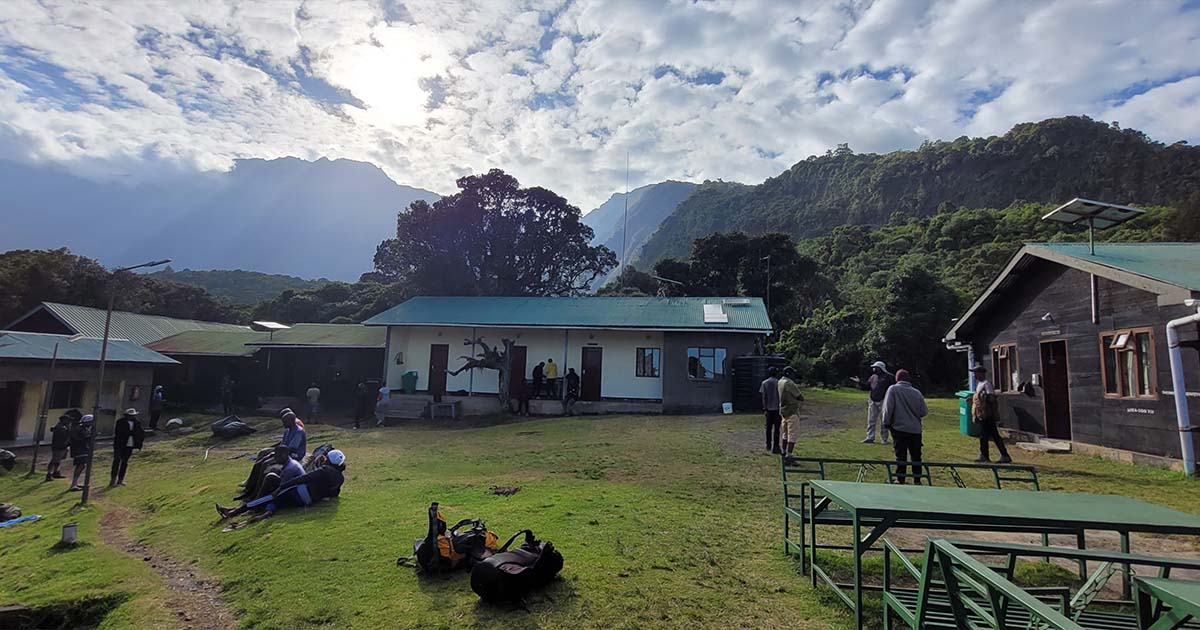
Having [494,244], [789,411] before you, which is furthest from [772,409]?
[494,244]

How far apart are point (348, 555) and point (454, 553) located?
4.96ft

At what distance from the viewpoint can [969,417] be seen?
1345cm

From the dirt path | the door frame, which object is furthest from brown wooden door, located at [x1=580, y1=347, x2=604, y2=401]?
the dirt path

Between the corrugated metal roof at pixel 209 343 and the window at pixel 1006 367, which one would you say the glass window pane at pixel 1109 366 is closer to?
the window at pixel 1006 367

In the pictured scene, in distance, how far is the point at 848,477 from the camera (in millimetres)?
8992

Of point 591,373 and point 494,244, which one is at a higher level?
point 494,244

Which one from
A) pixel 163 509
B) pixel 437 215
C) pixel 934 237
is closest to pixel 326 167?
pixel 437 215

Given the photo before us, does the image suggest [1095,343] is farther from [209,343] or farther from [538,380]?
[209,343]

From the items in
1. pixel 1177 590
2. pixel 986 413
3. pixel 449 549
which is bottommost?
pixel 449 549

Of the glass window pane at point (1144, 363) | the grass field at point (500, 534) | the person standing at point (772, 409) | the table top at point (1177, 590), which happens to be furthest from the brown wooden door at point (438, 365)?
the table top at point (1177, 590)

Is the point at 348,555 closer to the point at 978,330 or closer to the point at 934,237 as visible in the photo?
the point at 978,330

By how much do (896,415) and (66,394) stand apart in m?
23.3

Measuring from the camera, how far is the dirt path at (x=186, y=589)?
5.12 meters

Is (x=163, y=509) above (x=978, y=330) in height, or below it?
below
